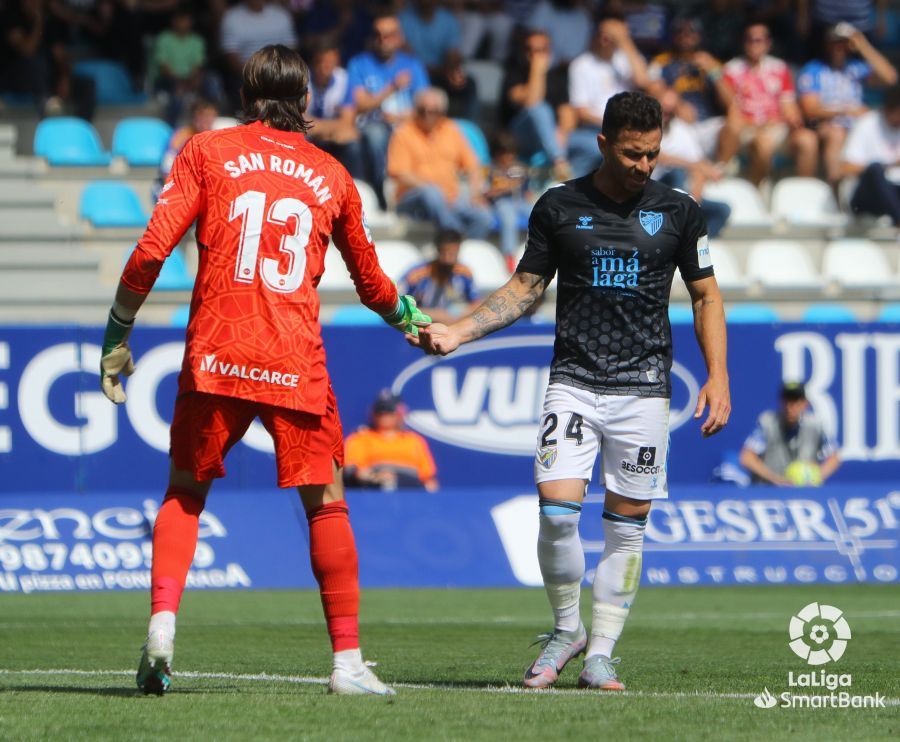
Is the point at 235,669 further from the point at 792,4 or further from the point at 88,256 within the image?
the point at 792,4

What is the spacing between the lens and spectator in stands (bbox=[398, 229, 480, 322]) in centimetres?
1442

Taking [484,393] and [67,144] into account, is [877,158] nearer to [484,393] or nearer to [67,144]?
[484,393]

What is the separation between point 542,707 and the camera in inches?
214

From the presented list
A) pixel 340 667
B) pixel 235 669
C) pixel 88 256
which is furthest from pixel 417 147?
pixel 340 667

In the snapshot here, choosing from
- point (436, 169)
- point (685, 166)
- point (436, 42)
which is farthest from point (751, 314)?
point (436, 42)

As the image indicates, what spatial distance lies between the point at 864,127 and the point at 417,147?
5.08 m

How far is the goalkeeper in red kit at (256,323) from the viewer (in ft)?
18.6

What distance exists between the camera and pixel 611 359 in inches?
253

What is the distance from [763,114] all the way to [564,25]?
8.02 feet

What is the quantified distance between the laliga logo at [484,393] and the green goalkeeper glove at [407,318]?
24.3 feet

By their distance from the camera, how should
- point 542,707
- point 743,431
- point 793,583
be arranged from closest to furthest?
point 542,707
point 793,583
point 743,431

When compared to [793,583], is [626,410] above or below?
above

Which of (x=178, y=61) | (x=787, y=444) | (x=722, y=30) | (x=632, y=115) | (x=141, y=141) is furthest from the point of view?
(x=722, y=30)

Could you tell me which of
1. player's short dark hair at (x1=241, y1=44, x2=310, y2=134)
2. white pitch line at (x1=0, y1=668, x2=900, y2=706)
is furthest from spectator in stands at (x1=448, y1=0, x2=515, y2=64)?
player's short dark hair at (x1=241, y1=44, x2=310, y2=134)
